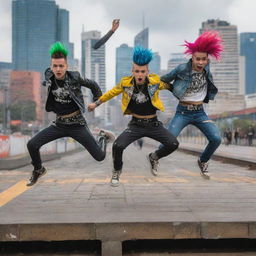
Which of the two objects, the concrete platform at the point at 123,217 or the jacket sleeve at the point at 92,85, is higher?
the jacket sleeve at the point at 92,85

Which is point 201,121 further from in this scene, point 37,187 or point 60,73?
point 37,187

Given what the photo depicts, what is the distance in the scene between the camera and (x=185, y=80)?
7230 mm

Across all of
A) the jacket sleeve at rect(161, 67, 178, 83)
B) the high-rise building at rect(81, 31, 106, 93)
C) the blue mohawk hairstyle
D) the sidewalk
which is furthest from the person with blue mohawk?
the high-rise building at rect(81, 31, 106, 93)

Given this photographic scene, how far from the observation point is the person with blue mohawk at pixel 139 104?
6.88 m

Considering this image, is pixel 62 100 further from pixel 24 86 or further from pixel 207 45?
pixel 24 86

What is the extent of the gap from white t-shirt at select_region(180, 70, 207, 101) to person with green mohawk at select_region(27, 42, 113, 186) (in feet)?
5.36

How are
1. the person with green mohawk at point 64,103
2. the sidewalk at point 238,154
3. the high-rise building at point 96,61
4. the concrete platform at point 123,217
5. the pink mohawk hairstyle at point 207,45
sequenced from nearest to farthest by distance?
the concrete platform at point 123,217 → the person with green mohawk at point 64,103 → the pink mohawk hairstyle at point 207,45 → the sidewalk at point 238,154 → the high-rise building at point 96,61

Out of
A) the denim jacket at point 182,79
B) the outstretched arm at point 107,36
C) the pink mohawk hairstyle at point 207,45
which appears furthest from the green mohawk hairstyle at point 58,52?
the pink mohawk hairstyle at point 207,45

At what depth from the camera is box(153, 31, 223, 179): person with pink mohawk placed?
720 centimetres

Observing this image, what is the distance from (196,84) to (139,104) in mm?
1165

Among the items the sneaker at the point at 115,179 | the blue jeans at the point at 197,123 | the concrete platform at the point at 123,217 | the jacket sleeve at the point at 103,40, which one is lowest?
the concrete platform at the point at 123,217

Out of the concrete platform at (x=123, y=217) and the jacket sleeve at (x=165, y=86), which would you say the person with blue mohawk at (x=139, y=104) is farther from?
the concrete platform at (x=123, y=217)

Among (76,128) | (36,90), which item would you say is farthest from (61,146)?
(36,90)

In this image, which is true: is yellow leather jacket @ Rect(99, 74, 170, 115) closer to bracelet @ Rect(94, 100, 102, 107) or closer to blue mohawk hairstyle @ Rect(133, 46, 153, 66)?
bracelet @ Rect(94, 100, 102, 107)
